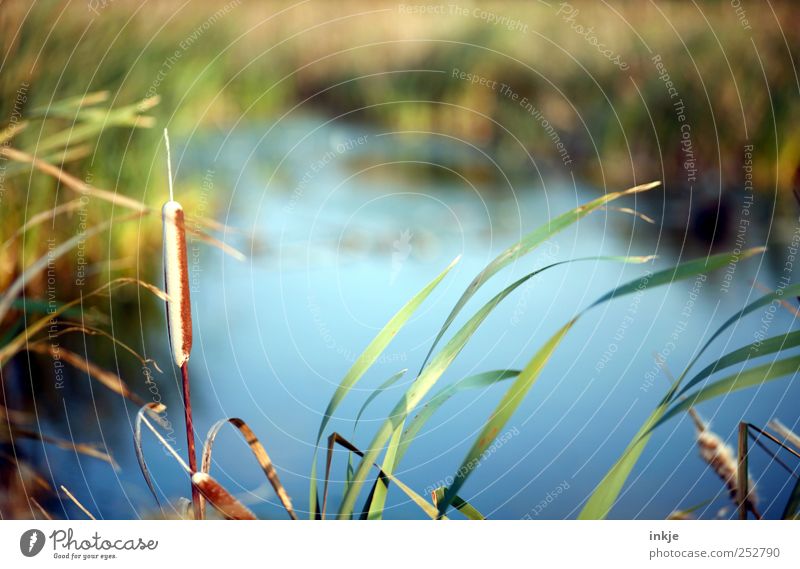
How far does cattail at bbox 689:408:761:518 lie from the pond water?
0.01m

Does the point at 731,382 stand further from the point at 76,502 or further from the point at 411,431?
the point at 76,502

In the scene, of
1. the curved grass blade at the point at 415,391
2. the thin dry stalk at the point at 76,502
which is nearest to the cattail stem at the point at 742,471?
the curved grass blade at the point at 415,391

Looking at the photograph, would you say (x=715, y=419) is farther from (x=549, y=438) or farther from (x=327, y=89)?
(x=327, y=89)

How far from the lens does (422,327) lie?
106 centimetres

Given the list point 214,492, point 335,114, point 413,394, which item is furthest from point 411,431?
Result: point 335,114

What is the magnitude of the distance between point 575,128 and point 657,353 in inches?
12.7

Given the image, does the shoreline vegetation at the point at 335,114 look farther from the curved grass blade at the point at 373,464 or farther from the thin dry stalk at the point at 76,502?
the curved grass blade at the point at 373,464

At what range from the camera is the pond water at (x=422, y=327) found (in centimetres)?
104

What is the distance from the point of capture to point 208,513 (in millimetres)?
1000

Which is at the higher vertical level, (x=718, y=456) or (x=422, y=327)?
(x=422, y=327)

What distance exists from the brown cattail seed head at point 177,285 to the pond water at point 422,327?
0.97 feet

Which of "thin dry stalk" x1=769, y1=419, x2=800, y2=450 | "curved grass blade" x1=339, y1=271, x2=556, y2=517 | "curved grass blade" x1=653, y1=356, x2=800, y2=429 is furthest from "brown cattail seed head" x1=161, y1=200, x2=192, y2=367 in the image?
"thin dry stalk" x1=769, y1=419, x2=800, y2=450

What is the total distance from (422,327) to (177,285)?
41 cm

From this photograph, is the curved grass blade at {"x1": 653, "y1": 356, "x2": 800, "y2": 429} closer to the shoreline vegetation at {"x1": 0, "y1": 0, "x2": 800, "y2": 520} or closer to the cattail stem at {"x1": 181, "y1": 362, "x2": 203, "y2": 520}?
the shoreline vegetation at {"x1": 0, "y1": 0, "x2": 800, "y2": 520}
